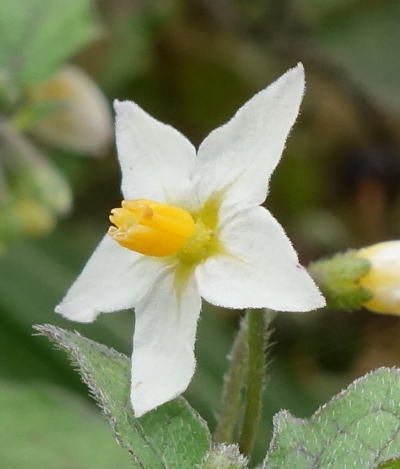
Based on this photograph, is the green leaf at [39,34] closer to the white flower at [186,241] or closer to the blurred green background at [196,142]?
the blurred green background at [196,142]

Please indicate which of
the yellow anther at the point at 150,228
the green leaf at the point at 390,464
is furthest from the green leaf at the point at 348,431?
the yellow anther at the point at 150,228

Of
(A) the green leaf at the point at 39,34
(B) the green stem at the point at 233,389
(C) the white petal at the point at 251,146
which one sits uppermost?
(C) the white petal at the point at 251,146

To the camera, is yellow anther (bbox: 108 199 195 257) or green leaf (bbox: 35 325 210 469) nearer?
green leaf (bbox: 35 325 210 469)

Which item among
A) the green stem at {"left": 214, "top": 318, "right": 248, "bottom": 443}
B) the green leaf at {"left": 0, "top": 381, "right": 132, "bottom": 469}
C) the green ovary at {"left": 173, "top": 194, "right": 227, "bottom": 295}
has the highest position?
the green ovary at {"left": 173, "top": 194, "right": 227, "bottom": 295}

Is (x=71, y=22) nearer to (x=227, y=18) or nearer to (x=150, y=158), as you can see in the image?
(x=150, y=158)

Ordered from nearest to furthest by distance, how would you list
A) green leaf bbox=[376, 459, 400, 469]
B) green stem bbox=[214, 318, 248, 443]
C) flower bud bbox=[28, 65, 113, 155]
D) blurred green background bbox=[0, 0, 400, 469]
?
green leaf bbox=[376, 459, 400, 469] < green stem bbox=[214, 318, 248, 443] < blurred green background bbox=[0, 0, 400, 469] < flower bud bbox=[28, 65, 113, 155]

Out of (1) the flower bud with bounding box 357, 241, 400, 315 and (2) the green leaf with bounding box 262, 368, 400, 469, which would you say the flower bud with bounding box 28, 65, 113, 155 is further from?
(2) the green leaf with bounding box 262, 368, 400, 469

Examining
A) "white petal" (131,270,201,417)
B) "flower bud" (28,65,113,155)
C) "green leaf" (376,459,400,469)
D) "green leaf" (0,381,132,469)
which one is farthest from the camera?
"flower bud" (28,65,113,155)

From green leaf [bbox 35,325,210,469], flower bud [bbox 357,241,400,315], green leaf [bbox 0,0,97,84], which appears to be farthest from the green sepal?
green leaf [bbox 0,0,97,84]
